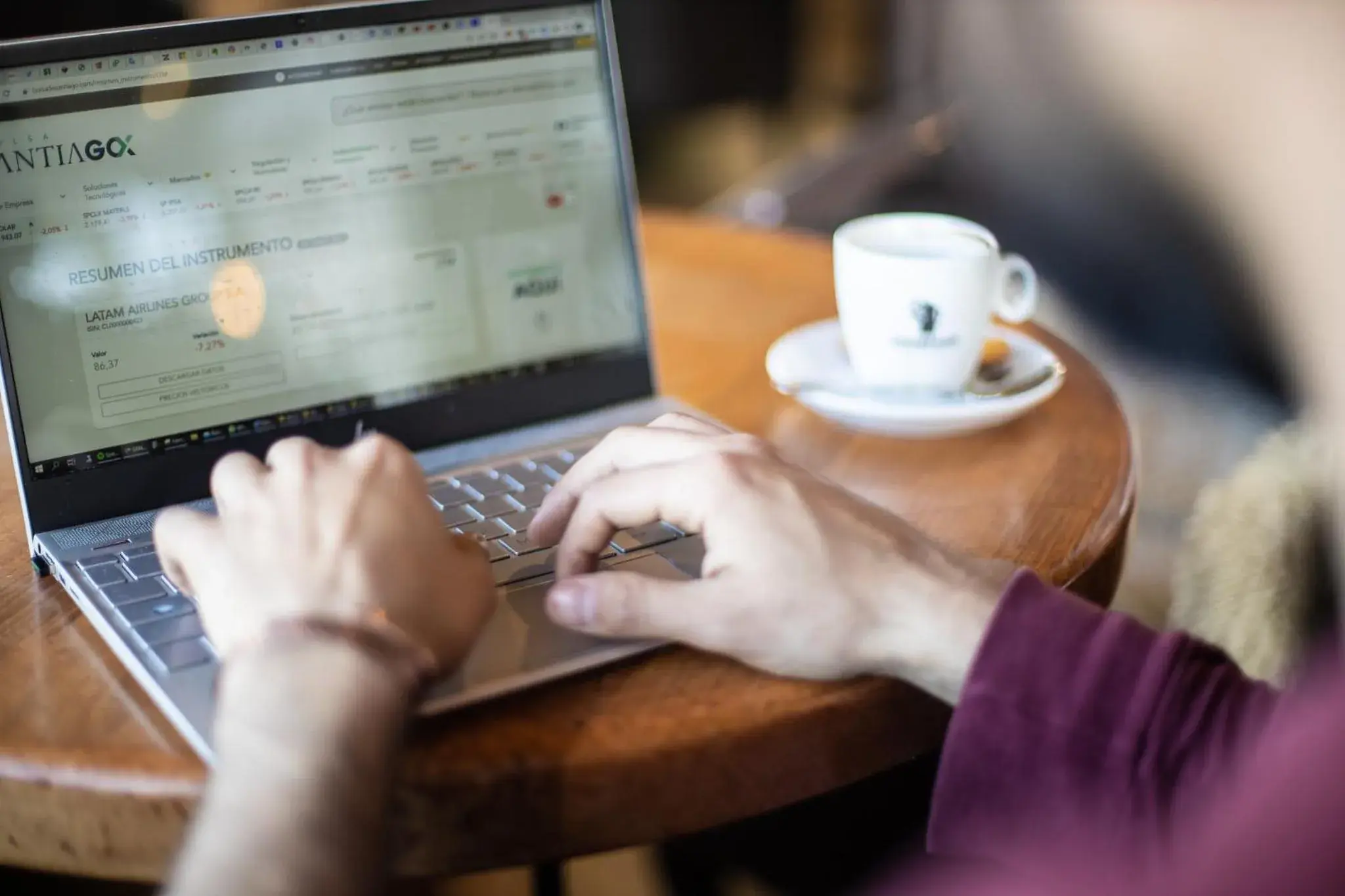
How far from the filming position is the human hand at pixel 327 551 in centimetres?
58

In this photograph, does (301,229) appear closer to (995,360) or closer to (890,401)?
(890,401)

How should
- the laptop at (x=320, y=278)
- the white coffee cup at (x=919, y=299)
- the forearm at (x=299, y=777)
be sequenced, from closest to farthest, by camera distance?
1. the forearm at (x=299, y=777)
2. the laptop at (x=320, y=278)
3. the white coffee cup at (x=919, y=299)

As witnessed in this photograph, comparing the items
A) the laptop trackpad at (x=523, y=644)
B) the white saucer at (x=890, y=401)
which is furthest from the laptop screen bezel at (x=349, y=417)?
the laptop trackpad at (x=523, y=644)

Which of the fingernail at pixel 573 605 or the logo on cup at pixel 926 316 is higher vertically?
the logo on cup at pixel 926 316

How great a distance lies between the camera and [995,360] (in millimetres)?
961

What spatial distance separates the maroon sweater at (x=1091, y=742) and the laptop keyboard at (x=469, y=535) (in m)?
0.21

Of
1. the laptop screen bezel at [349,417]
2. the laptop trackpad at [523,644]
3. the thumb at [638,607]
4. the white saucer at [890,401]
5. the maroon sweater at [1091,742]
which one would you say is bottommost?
the maroon sweater at [1091,742]

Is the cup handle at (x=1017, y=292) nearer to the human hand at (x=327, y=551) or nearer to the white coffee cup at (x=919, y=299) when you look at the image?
the white coffee cup at (x=919, y=299)

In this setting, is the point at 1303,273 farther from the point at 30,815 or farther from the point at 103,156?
the point at 30,815

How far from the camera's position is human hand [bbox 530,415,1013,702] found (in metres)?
0.61

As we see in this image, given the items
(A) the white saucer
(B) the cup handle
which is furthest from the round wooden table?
(B) the cup handle

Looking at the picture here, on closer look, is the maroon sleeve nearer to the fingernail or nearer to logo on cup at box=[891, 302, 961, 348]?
the fingernail

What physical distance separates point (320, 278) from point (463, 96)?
16cm

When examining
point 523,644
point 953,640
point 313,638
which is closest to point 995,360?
point 953,640
